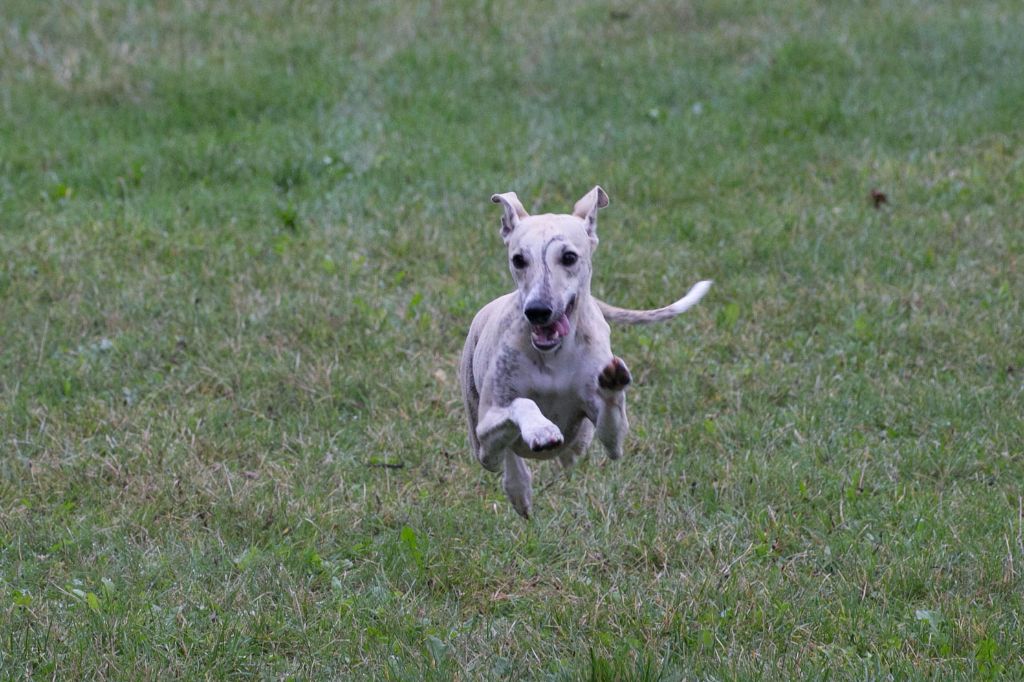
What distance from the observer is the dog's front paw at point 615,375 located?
13.3 feet

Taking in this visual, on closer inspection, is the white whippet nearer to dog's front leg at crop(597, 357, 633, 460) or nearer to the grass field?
dog's front leg at crop(597, 357, 633, 460)

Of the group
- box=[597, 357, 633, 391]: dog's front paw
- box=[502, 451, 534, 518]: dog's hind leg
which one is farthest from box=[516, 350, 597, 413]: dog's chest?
box=[502, 451, 534, 518]: dog's hind leg

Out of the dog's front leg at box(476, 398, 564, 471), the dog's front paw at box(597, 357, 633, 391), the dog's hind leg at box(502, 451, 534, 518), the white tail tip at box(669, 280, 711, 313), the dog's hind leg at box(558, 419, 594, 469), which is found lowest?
the dog's hind leg at box(502, 451, 534, 518)

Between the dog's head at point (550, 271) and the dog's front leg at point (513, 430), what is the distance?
216 mm

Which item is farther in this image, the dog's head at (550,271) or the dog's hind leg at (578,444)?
the dog's hind leg at (578,444)

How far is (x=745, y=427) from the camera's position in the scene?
7.13m

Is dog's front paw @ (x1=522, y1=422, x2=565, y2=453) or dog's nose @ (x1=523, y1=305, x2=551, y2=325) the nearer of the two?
dog's front paw @ (x1=522, y1=422, x2=565, y2=453)

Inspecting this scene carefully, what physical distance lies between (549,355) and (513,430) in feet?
0.98

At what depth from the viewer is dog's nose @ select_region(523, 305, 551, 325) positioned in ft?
13.6

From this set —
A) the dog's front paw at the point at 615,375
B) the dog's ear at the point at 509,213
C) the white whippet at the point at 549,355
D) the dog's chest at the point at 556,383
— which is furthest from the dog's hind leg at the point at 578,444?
the dog's ear at the point at 509,213

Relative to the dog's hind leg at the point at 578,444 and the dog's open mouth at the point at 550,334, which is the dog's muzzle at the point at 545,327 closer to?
the dog's open mouth at the point at 550,334

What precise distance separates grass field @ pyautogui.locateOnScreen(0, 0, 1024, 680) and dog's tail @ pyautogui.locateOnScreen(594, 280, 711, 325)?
49.8 inches

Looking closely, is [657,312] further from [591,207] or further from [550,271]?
[550,271]

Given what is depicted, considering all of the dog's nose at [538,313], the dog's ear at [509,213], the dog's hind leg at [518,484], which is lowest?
the dog's hind leg at [518,484]
